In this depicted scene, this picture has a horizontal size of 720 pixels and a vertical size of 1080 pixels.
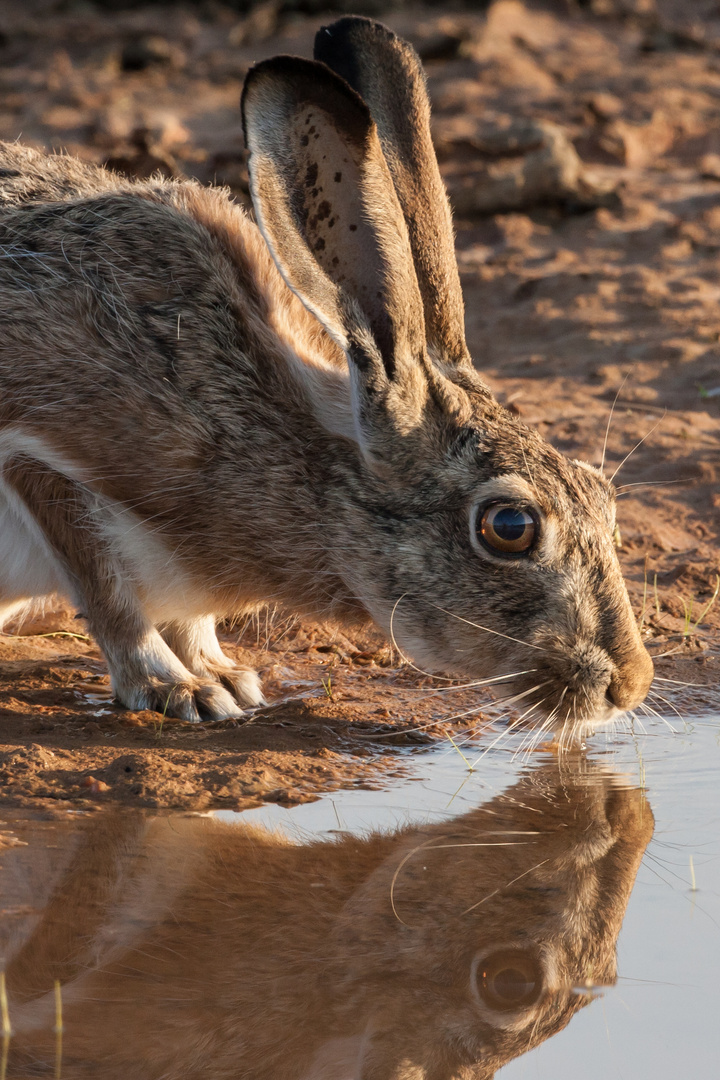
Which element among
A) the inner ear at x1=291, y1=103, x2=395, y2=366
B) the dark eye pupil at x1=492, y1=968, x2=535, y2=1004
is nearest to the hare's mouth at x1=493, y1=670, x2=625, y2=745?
the inner ear at x1=291, y1=103, x2=395, y2=366

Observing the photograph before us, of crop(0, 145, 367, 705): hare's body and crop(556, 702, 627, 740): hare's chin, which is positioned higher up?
crop(0, 145, 367, 705): hare's body

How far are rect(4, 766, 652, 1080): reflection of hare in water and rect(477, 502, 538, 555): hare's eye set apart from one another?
32.0 inches

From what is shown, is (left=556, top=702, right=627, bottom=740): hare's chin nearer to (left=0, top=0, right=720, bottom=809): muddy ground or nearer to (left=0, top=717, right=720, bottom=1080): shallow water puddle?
(left=0, top=717, right=720, bottom=1080): shallow water puddle

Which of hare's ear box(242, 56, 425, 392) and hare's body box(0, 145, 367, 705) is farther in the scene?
hare's body box(0, 145, 367, 705)

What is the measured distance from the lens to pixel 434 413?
439 cm

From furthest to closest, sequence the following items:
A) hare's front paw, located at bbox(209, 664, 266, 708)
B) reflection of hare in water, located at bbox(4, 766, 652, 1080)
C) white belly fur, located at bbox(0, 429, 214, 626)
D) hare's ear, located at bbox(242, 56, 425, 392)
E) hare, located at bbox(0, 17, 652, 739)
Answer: hare's front paw, located at bbox(209, 664, 266, 708) < white belly fur, located at bbox(0, 429, 214, 626) < hare, located at bbox(0, 17, 652, 739) < hare's ear, located at bbox(242, 56, 425, 392) < reflection of hare in water, located at bbox(4, 766, 652, 1080)

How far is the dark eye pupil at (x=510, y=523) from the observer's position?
4.23 metres

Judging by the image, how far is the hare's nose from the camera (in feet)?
13.8

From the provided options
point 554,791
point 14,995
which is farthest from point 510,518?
point 14,995

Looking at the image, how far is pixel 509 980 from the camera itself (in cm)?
293

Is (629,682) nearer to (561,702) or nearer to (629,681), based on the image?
(629,681)

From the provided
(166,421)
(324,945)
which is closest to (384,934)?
(324,945)

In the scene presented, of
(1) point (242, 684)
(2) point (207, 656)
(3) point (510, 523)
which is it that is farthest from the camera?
(2) point (207, 656)

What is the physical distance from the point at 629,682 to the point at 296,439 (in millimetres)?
1387
